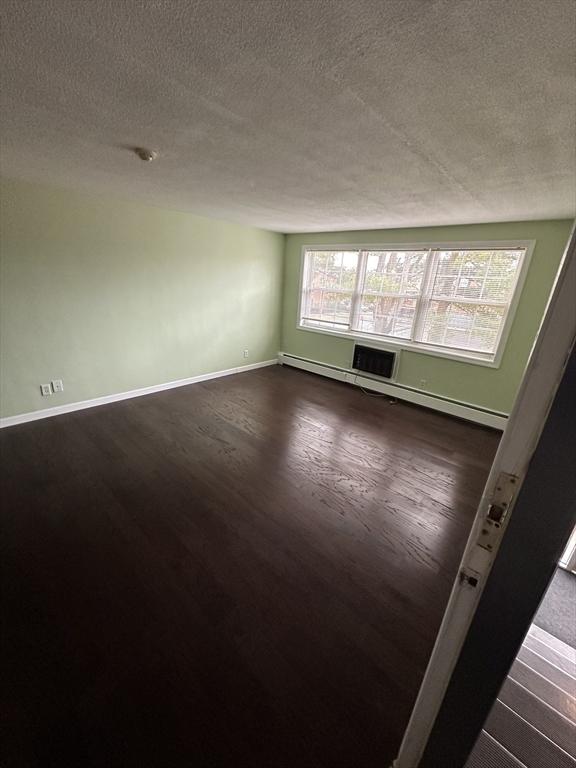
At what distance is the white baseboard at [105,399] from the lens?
119 inches

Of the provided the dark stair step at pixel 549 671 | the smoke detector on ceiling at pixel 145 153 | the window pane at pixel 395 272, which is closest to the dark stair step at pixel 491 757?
the dark stair step at pixel 549 671

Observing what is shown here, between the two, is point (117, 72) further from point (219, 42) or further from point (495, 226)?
point (495, 226)

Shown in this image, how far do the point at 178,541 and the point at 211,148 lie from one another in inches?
92.3

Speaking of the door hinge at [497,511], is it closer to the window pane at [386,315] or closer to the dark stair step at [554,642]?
the dark stair step at [554,642]

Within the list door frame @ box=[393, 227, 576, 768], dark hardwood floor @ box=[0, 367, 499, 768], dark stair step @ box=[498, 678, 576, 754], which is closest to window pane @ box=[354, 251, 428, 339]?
dark hardwood floor @ box=[0, 367, 499, 768]

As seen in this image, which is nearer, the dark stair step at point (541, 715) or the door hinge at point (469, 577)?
the door hinge at point (469, 577)

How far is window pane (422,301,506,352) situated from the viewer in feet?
11.2

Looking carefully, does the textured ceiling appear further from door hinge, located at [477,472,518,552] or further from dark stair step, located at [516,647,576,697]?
dark stair step, located at [516,647,576,697]

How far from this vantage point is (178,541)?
72.1 inches

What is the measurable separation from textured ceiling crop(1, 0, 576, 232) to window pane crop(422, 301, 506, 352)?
55.3 inches

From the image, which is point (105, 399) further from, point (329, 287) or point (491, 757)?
point (491, 757)

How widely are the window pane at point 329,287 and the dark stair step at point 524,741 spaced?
4.23 m

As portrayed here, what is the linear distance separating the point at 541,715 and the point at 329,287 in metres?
4.70

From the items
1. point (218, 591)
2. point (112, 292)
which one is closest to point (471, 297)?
point (218, 591)
